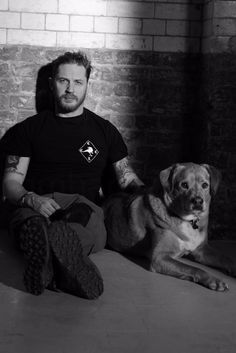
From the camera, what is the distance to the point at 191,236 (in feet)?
13.4

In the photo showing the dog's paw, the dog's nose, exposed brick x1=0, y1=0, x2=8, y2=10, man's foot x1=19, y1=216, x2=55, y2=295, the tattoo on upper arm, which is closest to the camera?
man's foot x1=19, y1=216, x2=55, y2=295

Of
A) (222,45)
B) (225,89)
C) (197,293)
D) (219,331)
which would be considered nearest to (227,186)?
(225,89)

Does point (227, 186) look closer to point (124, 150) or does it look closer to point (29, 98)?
point (124, 150)

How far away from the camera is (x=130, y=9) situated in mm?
4953

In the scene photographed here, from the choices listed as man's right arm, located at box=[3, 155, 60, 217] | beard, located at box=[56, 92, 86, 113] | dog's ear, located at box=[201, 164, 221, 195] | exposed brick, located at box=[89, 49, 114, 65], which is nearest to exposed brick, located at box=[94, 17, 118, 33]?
exposed brick, located at box=[89, 49, 114, 65]

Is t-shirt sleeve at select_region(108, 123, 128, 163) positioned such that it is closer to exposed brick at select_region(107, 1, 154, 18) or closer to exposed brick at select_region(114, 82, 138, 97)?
exposed brick at select_region(114, 82, 138, 97)

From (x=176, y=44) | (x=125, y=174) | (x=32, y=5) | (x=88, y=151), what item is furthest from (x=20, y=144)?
(x=176, y=44)

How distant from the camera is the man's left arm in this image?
4.64 m

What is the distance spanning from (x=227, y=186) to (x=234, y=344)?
7.59ft

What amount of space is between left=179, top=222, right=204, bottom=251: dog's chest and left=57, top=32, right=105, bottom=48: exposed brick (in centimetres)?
187

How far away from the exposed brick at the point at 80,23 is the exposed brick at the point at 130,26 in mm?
275

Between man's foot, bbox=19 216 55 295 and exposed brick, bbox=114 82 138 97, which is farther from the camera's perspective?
exposed brick, bbox=114 82 138 97

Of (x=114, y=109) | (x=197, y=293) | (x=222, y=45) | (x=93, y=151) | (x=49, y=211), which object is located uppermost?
(x=222, y=45)

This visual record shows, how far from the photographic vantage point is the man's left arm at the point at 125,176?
15.2ft
